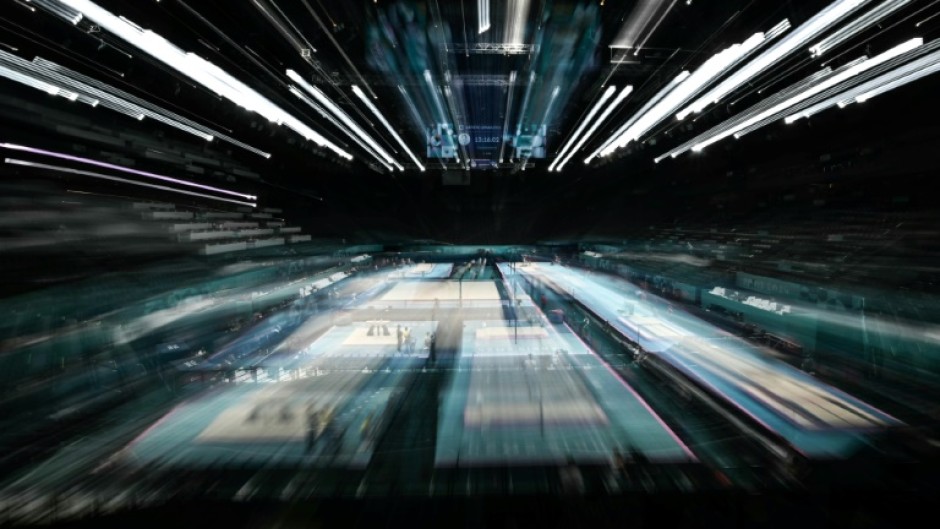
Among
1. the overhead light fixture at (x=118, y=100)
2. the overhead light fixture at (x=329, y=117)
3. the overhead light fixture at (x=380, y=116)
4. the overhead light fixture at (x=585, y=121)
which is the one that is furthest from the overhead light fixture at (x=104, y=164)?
the overhead light fixture at (x=585, y=121)

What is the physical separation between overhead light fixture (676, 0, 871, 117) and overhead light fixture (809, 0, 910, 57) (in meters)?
0.13

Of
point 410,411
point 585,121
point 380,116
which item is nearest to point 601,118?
point 585,121

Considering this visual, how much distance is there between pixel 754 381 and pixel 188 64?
7599 mm

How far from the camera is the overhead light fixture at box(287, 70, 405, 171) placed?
375 centimetres

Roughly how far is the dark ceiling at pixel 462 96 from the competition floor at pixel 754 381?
3.56m

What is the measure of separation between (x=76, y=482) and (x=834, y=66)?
806cm

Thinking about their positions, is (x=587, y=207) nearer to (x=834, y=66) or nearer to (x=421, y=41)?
(x=834, y=66)

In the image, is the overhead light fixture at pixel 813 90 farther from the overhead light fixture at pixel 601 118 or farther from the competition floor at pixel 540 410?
the competition floor at pixel 540 410

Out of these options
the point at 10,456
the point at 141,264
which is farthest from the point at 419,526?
the point at 141,264

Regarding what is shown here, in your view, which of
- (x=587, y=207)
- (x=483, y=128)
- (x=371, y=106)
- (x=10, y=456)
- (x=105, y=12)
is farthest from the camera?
(x=587, y=207)

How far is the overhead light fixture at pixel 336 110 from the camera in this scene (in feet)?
12.3

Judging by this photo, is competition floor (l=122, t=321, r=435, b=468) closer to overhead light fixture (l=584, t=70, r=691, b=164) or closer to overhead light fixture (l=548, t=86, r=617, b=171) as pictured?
overhead light fixture (l=548, t=86, r=617, b=171)

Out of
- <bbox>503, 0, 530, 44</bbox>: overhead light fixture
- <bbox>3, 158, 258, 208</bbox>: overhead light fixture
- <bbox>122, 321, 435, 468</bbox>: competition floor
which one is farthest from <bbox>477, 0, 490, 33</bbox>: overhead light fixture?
<bbox>3, 158, 258, 208</bbox>: overhead light fixture

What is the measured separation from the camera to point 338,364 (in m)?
5.61
